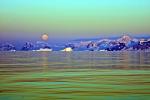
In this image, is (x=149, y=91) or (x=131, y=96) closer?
(x=131, y=96)

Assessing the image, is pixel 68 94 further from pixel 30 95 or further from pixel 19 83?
pixel 19 83

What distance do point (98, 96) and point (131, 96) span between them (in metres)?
1.49

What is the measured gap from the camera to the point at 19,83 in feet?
66.5

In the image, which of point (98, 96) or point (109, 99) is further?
point (98, 96)

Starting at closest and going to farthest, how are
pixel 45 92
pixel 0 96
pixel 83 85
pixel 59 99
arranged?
1. pixel 59 99
2. pixel 0 96
3. pixel 45 92
4. pixel 83 85

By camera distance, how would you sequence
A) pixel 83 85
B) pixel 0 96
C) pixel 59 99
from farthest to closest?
pixel 83 85 < pixel 0 96 < pixel 59 99

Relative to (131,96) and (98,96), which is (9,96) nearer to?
(98,96)

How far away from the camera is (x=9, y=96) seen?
49.1 feet

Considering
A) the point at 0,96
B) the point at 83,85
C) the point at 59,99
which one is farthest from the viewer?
the point at 83,85

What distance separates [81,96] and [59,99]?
4.86 ft

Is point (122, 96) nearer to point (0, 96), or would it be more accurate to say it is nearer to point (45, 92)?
point (45, 92)

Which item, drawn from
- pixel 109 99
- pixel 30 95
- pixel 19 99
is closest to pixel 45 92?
pixel 30 95

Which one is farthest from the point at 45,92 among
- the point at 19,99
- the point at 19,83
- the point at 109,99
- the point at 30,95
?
the point at 19,83

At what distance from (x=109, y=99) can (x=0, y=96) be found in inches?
189
